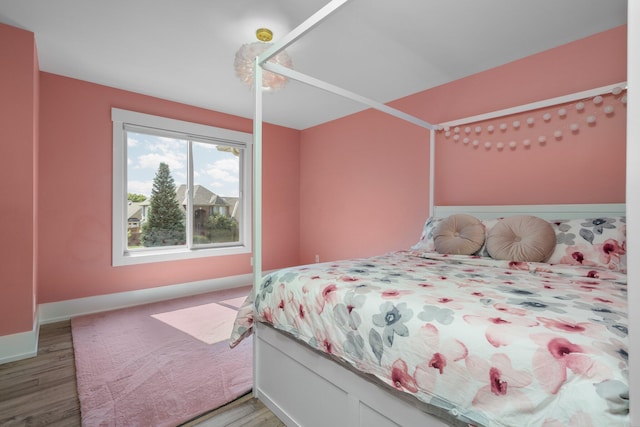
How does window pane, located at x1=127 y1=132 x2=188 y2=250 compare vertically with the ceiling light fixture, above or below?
below

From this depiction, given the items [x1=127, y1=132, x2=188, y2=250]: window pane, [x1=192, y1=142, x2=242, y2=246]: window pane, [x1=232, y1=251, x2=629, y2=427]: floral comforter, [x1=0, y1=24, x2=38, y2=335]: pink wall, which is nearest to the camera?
[x1=232, y1=251, x2=629, y2=427]: floral comforter

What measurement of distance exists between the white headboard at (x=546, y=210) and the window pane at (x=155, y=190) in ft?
9.59

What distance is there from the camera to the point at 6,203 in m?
2.14

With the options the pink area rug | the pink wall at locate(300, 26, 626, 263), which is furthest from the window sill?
the pink wall at locate(300, 26, 626, 263)

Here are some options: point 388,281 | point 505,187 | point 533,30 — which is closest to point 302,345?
point 388,281

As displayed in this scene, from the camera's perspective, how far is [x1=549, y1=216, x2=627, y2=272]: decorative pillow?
166 cm

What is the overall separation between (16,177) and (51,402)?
5.07ft

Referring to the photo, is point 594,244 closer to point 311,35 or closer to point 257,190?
point 257,190

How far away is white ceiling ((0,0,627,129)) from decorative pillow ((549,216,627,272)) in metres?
1.35

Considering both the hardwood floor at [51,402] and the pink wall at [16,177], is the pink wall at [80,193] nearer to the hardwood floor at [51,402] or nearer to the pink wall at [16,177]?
the pink wall at [16,177]

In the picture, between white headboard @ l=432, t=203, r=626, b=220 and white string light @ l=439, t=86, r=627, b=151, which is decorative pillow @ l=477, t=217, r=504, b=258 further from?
white string light @ l=439, t=86, r=627, b=151

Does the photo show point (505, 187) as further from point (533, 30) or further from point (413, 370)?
point (413, 370)

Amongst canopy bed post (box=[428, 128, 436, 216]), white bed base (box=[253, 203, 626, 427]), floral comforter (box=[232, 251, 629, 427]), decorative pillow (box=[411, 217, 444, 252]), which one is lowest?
white bed base (box=[253, 203, 626, 427])

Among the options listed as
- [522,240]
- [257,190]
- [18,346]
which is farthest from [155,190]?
[522,240]
